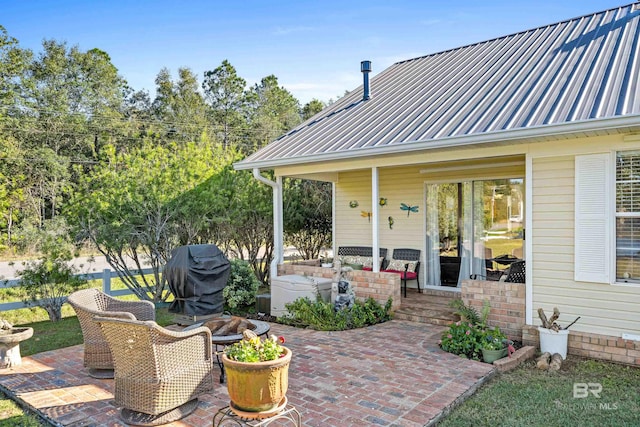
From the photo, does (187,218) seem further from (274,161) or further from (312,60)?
(312,60)

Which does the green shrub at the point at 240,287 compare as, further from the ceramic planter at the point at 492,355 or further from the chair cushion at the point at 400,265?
the ceramic planter at the point at 492,355

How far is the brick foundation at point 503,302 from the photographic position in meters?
5.99

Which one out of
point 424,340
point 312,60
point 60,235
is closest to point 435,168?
point 424,340

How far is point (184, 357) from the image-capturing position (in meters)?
3.94

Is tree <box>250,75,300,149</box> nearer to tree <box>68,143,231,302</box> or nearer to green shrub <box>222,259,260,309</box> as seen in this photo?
tree <box>68,143,231,302</box>

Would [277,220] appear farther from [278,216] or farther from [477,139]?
[477,139]

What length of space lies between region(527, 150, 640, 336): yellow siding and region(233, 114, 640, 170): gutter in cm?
48

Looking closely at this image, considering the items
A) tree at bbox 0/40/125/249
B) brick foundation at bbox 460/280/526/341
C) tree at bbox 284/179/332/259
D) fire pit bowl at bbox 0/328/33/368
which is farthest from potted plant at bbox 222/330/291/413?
tree at bbox 0/40/125/249

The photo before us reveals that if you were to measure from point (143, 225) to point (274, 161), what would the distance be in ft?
9.51

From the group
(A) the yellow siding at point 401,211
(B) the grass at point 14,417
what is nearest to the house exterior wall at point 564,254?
(A) the yellow siding at point 401,211

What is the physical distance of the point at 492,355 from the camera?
5.22 m

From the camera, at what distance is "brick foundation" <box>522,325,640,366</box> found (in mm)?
5195

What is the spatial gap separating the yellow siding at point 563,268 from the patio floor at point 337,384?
1.45 meters

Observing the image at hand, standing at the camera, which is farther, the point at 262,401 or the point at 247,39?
the point at 247,39
